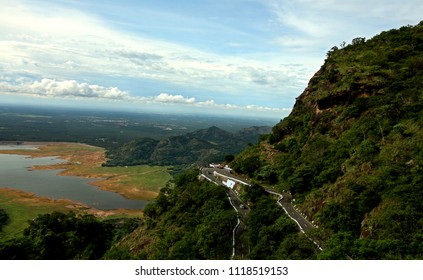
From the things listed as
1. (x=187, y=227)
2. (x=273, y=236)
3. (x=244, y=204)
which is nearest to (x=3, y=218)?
(x=187, y=227)

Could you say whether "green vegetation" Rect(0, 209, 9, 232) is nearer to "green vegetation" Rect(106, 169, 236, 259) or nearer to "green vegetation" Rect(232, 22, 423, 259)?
"green vegetation" Rect(106, 169, 236, 259)

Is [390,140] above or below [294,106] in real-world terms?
below

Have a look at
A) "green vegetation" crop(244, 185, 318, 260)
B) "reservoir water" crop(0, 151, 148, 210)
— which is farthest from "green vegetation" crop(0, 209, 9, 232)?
"green vegetation" crop(244, 185, 318, 260)

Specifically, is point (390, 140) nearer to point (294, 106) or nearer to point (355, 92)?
point (355, 92)

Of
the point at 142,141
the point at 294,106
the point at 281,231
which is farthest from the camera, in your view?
the point at 142,141

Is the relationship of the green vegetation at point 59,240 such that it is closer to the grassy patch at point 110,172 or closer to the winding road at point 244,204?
the winding road at point 244,204

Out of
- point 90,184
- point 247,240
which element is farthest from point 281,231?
point 90,184
